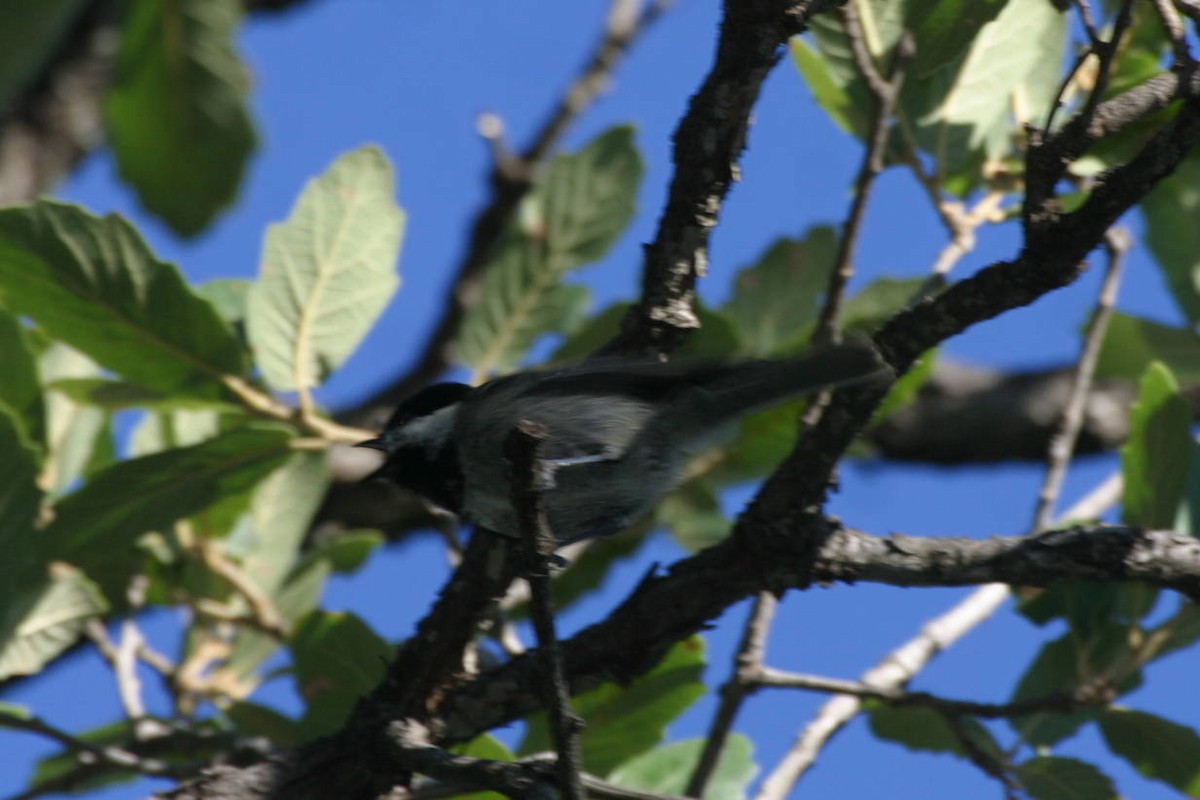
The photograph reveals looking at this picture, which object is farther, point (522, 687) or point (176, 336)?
point (176, 336)

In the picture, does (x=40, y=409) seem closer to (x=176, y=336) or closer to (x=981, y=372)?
(x=176, y=336)

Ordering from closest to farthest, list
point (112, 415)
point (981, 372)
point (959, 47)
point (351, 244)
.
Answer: point (959, 47) < point (351, 244) < point (112, 415) < point (981, 372)

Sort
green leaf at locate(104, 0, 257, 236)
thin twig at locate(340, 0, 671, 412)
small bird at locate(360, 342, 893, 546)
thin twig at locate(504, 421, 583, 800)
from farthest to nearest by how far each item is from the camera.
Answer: green leaf at locate(104, 0, 257, 236) < thin twig at locate(340, 0, 671, 412) < small bird at locate(360, 342, 893, 546) < thin twig at locate(504, 421, 583, 800)

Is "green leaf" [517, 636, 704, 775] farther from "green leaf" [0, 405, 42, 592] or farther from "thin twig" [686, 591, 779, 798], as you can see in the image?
"green leaf" [0, 405, 42, 592]

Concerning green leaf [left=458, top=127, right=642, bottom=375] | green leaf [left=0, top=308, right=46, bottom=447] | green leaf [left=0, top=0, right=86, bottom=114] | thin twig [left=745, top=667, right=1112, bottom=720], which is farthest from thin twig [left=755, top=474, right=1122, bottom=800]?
green leaf [left=0, top=0, right=86, bottom=114]

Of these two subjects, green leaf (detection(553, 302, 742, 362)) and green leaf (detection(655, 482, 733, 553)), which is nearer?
green leaf (detection(553, 302, 742, 362))

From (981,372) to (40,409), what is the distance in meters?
4.52

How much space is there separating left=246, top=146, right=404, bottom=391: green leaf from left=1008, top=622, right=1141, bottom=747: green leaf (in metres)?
1.75

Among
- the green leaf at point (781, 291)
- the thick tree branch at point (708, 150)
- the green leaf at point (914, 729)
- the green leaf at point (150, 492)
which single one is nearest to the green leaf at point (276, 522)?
the green leaf at point (150, 492)

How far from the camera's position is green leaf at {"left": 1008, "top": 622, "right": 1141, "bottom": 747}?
316cm

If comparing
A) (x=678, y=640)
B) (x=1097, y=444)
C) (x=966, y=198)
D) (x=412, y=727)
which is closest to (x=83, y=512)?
(x=412, y=727)

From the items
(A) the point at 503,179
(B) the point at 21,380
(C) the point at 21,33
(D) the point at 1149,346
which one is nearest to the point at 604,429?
(B) the point at 21,380

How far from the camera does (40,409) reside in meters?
3.47

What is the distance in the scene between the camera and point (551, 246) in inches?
159
